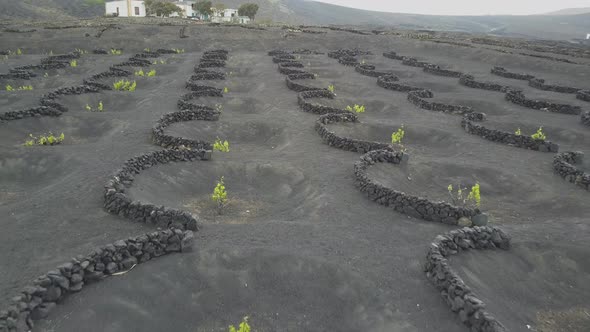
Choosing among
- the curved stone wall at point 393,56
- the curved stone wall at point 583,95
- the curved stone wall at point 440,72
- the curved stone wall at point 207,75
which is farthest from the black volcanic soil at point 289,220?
the curved stone wall at point 393,56

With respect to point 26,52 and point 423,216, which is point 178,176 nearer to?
point 423,216

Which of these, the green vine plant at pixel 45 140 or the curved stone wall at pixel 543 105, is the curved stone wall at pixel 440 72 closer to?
the curved stone wall at pixel 543 105

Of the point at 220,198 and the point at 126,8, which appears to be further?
the point at 126,8

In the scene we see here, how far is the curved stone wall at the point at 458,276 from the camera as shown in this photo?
9.17 meters

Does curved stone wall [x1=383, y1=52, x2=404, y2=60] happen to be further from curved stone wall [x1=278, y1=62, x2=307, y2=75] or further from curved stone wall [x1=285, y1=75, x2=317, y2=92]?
curved stone wall [x1=285, y1=75, x2=317, y2=92]

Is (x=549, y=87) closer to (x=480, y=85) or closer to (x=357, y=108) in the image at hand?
(x=480, y=85)

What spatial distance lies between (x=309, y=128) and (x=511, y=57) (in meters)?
39.6

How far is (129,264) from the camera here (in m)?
11.0

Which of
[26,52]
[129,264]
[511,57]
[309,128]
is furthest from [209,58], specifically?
[129,264]

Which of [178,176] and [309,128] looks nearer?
[178,176]

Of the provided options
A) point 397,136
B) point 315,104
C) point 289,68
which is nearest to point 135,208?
point 397,136

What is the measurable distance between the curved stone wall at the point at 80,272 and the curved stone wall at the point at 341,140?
37.8 ft

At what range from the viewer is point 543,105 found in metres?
30.8

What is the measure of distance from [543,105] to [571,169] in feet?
47.6
